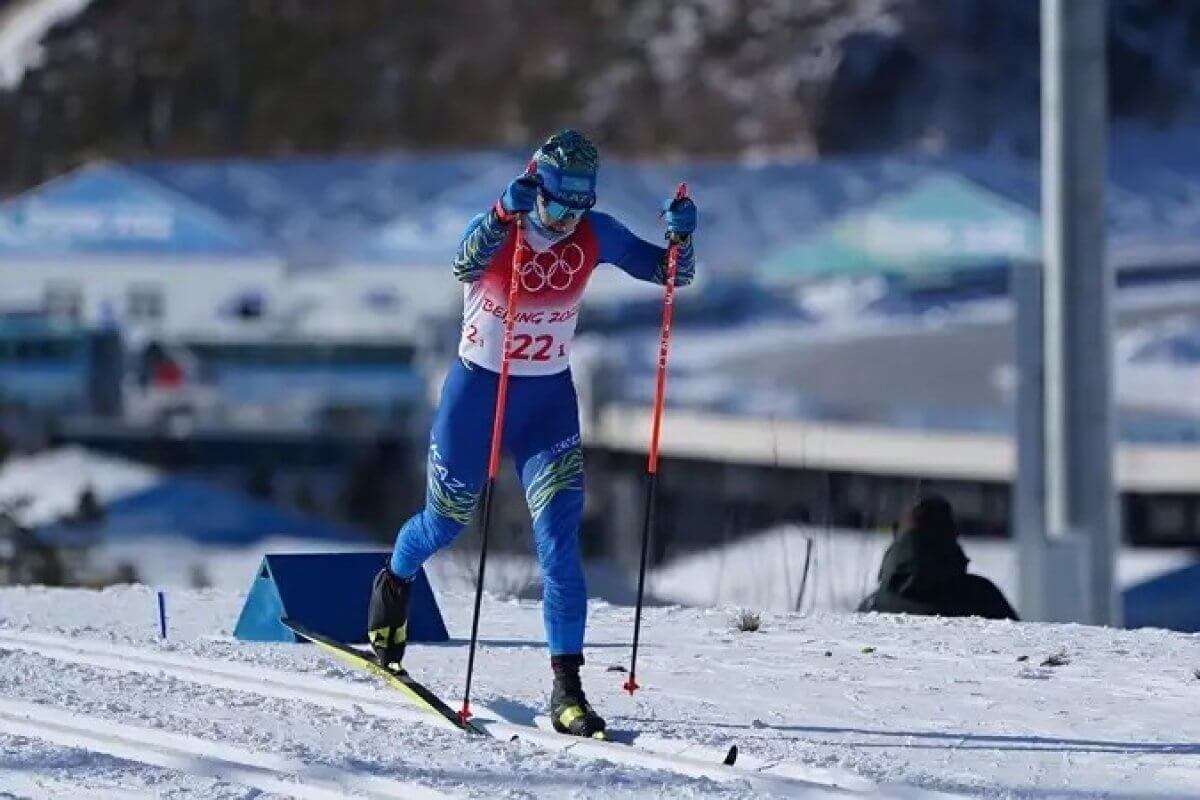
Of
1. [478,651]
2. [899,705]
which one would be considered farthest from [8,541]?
[899,705]

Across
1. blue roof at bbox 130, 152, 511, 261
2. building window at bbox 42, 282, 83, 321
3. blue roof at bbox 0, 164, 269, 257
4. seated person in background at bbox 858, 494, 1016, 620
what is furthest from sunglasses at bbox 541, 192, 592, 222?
building window at bbox 42, 282, 83, 321

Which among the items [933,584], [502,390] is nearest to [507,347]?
[502,390]

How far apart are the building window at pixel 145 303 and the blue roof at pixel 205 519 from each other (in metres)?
8.49

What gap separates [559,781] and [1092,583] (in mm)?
7418

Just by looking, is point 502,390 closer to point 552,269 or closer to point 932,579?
point 552,269

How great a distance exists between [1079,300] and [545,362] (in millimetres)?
6478

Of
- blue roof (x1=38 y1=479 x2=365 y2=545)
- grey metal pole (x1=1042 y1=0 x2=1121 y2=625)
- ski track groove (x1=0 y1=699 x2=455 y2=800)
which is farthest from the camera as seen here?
blue roof (x1=38 y1=479 x2=365 y2=545)

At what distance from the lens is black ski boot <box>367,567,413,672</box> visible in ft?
24.2

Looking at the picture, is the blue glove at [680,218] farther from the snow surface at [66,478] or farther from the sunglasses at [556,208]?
the snow surface at [66,478]

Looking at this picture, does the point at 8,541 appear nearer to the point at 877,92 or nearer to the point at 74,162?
the point at 74,162

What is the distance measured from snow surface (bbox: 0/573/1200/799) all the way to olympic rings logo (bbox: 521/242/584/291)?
1.26 metres

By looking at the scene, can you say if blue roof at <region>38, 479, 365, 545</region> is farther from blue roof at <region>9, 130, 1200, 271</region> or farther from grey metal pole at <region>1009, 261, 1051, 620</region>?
grey metal pole at <region>1009, 261, 1051, 620</region>

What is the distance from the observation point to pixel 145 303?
133ft

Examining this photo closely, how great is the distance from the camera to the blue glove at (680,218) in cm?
687
